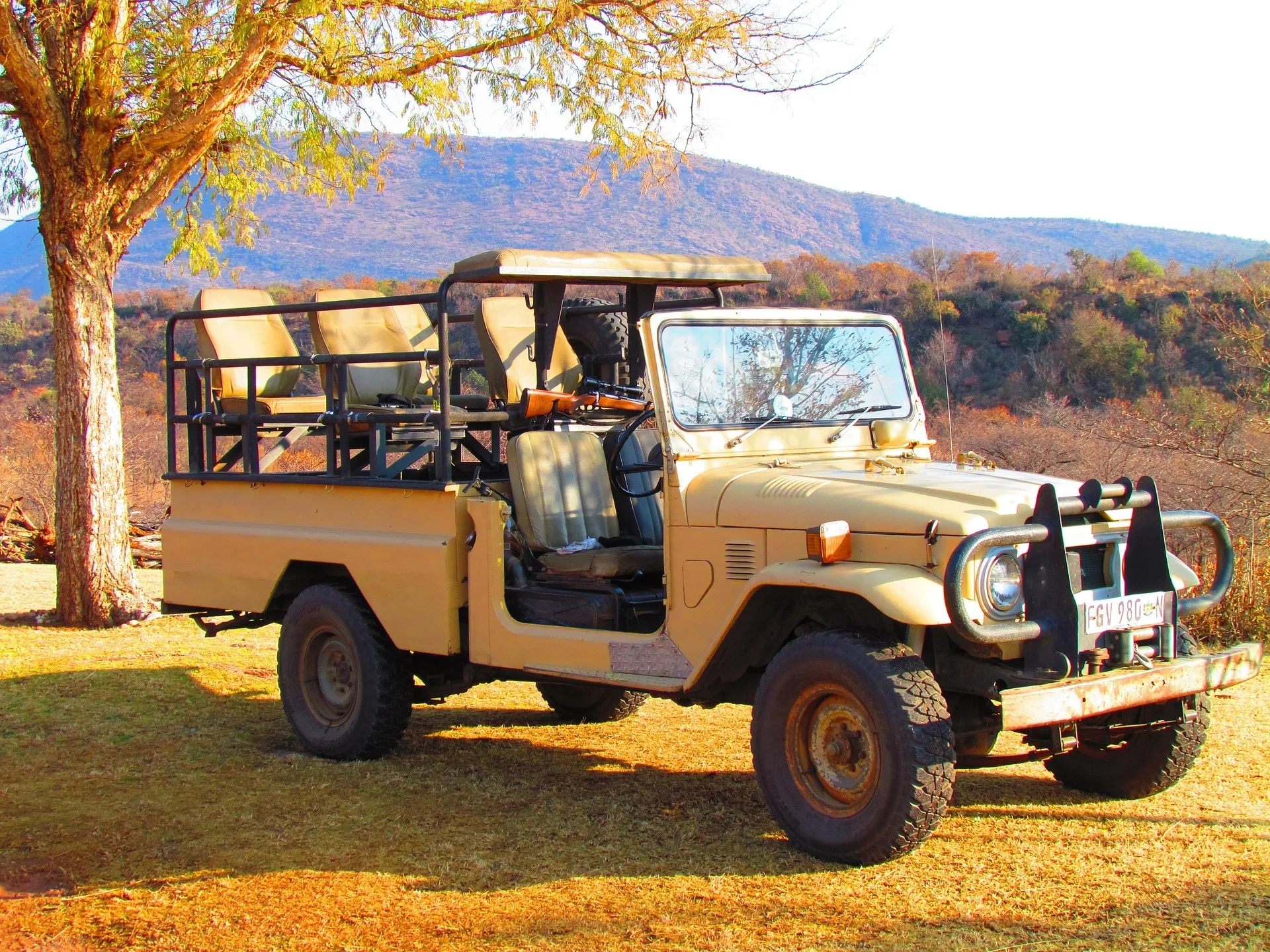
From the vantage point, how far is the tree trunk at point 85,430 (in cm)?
1028

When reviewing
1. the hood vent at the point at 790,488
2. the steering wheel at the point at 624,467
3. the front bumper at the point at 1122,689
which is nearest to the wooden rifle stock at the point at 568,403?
the steering wheel at the point at 624,467

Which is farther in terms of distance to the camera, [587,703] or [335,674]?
[587,703]

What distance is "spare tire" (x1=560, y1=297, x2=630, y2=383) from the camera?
7.30 meters

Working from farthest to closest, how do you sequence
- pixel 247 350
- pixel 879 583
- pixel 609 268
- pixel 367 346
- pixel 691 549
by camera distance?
pixel 247 350
pixel 367 346
pixel 609 268
pixel 691 549
pixel 879 583

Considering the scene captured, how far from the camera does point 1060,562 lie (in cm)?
451

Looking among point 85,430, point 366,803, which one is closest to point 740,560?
point 366,803

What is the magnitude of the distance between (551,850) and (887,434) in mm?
2366

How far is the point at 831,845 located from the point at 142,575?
11.8 metres

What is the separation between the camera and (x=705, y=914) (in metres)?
4.20

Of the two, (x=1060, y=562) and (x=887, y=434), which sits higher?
(x=887, y=434)

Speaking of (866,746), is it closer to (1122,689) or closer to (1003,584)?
(1003,584)

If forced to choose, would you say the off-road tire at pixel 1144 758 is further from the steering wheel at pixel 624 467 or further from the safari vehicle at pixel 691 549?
the steering wheel at pixel 624 467

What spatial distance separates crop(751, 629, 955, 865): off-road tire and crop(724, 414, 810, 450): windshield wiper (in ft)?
3.56

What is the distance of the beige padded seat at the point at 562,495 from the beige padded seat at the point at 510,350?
0.55 metres
